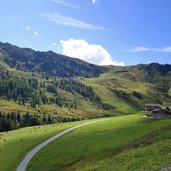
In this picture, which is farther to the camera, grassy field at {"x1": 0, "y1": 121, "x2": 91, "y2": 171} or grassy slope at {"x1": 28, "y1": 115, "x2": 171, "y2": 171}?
grassy field at {"x1": 0, "y1": 121, "x2": 91, "y2": 171}

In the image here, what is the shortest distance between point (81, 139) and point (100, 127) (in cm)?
2005

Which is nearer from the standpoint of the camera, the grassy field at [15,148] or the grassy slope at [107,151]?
the grassy slope at [107,151]

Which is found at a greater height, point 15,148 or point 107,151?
point 107,151

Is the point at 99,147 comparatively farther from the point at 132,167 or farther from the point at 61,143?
the point at 132,167

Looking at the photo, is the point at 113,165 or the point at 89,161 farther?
the point at 89,161

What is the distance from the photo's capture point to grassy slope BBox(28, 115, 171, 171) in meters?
55.4

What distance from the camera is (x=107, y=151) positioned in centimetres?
7850

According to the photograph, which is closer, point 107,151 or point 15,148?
point 107,151

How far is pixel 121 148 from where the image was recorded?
7850 centimetres

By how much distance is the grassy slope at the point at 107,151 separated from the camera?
182ft

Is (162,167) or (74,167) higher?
(162,167)

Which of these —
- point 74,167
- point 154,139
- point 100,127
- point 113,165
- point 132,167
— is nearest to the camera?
point 132,167

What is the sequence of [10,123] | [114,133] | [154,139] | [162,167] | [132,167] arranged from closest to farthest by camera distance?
[162,167], [132,167], [154,139], [114,133], [10,123]

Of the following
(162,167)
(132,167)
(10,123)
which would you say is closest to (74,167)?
(132,167)
